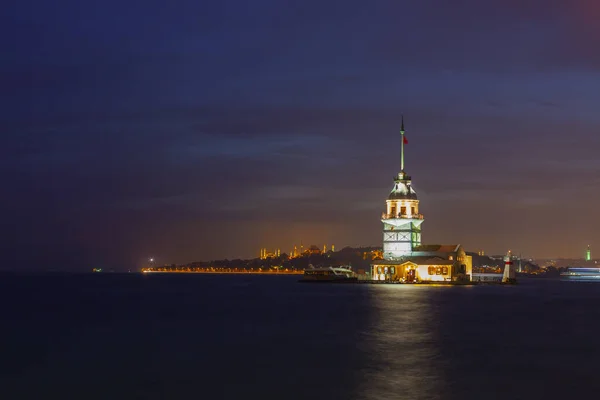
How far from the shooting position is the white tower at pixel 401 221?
468ft

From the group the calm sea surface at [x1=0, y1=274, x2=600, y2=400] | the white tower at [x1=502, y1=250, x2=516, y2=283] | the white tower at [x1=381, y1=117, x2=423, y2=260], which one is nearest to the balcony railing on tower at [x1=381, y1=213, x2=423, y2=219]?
the white tower at [x1=381, y1=117, x2=423, y2=260]

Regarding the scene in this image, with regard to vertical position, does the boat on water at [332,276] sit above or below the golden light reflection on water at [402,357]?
above

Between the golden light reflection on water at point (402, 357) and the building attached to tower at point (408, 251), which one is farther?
the building attached to tower at point (408, 251)

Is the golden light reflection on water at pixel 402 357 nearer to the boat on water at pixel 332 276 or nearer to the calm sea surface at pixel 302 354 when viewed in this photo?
the calm sea surface at pixel 302 354

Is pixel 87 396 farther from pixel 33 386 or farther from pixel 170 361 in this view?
pixel 170 361

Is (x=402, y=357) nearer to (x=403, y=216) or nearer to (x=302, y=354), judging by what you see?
(x=302, y=354)

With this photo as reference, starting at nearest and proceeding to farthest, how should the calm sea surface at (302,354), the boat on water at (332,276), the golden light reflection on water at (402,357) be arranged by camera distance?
the golden light reflection on water at (402,357) < the calm sea surface at (302,354) < the boat on water at (332,276)

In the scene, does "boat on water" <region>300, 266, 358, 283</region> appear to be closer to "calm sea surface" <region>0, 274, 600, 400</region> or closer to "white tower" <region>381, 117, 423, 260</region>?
"white tower" <region>381, 117, 423, 260</region>

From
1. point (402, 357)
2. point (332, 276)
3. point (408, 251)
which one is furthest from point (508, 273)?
point (402, 357)

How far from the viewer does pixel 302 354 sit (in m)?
44.6

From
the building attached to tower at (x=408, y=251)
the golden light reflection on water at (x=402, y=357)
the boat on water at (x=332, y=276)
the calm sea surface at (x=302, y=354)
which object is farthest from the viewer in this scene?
the boat on water at (x=332, y=276)

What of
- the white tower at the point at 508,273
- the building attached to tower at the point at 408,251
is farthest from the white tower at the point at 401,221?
the white tower at the point at 508,273

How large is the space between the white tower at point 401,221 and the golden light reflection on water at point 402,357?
227ft

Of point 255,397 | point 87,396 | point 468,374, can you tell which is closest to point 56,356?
point 87,396
